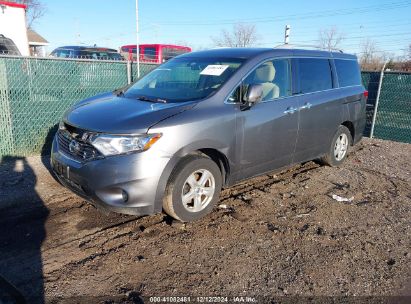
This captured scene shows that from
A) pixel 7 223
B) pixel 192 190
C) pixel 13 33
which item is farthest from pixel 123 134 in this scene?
pixel 13 33

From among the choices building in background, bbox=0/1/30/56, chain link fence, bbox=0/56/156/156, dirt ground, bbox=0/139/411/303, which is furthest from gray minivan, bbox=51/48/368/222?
building in background, bbox=0/1/30/56

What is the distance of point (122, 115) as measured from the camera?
3.88 meters

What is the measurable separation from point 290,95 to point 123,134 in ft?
Result: 8.26

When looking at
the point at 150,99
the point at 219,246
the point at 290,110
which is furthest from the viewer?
the point at 290,110

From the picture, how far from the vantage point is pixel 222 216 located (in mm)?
4438

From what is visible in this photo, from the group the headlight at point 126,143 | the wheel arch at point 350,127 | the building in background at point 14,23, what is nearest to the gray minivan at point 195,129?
the headlight at point 126,143

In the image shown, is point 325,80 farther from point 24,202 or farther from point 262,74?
point 24,202

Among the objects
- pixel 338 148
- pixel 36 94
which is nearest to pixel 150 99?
pixel 36 94

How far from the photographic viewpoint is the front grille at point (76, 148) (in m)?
3.71

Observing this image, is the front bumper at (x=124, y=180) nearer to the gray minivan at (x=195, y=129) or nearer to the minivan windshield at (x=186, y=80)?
the gray minivan at (x=195, y=129)

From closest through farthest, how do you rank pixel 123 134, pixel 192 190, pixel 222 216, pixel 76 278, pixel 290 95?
1. pixel 76 278
2. pixel 123 134
3. pixel 192 190
4. pixel 222 216
5. pixel 290 95

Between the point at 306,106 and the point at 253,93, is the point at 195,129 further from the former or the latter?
the point at 306,106

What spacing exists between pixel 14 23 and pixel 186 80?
10855mm

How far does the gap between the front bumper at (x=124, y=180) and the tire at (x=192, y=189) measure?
215 millimetres
